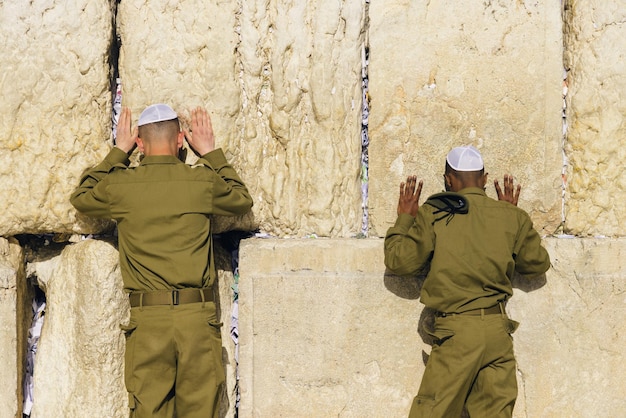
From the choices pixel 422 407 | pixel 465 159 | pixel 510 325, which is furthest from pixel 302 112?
pixel 422 407

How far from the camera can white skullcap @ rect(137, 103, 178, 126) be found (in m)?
4.46

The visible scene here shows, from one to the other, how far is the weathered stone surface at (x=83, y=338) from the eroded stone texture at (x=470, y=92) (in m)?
1.58

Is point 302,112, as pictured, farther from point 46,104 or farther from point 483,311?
point 483,311

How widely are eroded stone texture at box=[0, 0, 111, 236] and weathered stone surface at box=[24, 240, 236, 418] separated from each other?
26 cm

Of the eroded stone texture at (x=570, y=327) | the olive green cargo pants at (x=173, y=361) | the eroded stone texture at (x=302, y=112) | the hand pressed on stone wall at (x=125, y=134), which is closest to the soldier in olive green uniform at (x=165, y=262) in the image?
the olive green cargo pants at (x=173, y=361)

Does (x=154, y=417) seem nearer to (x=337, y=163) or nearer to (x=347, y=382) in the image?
(x=347, y=382)

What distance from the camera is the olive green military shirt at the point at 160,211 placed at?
4.33m

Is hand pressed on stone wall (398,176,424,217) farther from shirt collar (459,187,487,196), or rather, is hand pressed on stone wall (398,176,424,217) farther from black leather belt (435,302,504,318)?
black leather belt (435,302,504,318)

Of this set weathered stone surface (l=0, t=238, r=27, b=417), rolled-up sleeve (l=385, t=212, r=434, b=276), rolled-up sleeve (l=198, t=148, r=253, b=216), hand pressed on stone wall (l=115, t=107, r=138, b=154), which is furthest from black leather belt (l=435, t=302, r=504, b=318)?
weathered stone surface (l=0, t=238, r=27, b=417)

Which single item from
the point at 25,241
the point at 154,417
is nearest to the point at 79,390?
the point at 154,417

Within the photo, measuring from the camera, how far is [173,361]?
4.38 m

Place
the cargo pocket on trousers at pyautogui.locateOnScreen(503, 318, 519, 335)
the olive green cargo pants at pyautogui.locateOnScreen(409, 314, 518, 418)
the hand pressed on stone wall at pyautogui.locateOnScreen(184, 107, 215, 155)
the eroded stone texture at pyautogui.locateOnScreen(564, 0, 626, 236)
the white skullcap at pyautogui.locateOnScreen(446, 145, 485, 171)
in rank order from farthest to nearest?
the eroded stone texture at pyautogui.locateOnScreen(564, 0, 626, 236), the hand pressed on stone wall at pyautogui.locateOnScreen(184, 107, 215, 155), the white skullcap at pyautogui.locateOnScreen(446, 145, 485, 171), the cargo pocket on trousers at pyautogui.locateOnScreen(503, 318, 519, 335), the olive green cargo pants at pyautogui.locateOnScreen(409, 314, 518, 418)

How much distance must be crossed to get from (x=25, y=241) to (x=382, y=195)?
6.54 feet

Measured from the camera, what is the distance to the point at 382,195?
16.0 feet
